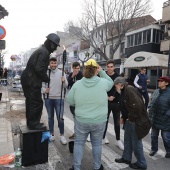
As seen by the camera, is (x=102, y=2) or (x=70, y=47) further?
(x=70, y=47)

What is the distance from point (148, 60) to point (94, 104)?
1463cm

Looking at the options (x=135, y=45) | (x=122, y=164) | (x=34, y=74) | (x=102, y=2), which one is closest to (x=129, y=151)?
(x=122, y=164)

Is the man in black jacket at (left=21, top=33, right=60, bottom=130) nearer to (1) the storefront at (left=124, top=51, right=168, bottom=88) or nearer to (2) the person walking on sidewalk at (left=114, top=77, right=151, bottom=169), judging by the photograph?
(2) the person walking on sidewalk at (left=114, top=77, right=151, bottom=169)

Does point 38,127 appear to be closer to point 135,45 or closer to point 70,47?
point 135,45

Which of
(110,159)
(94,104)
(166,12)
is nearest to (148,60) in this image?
(166,12)

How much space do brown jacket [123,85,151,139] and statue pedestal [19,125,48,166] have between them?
5.13ft

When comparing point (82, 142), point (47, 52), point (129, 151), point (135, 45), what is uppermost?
point (135, 45)

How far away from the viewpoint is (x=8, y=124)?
21.1ft

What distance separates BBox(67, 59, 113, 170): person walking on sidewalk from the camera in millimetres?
3090

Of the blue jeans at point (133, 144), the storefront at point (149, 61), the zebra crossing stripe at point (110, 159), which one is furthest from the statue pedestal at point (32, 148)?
the storefront at point (149, 61)

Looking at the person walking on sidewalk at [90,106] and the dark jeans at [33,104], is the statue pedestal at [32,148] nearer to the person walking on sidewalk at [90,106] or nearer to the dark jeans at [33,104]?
the dark jeans at [33,104]

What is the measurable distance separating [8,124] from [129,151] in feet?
12.9

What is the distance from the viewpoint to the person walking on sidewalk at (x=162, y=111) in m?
4.31

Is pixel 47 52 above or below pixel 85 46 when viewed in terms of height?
below
